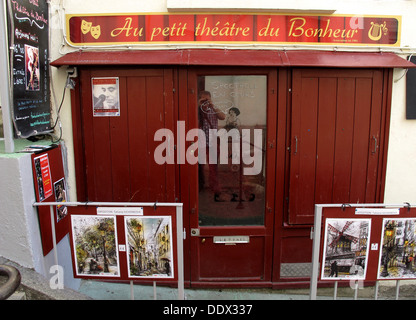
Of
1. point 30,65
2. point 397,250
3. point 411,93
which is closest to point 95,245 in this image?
point 30,65

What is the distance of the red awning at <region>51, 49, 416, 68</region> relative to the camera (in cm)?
344

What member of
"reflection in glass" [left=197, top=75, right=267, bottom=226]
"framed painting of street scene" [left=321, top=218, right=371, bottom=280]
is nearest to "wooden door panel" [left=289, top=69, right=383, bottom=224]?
"reflection in glass" [left=197, top=75, right=267, bottom=226]

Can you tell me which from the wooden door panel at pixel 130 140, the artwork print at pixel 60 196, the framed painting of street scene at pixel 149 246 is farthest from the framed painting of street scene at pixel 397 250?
the artwork print at pixel 60 196

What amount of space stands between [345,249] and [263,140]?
152cm

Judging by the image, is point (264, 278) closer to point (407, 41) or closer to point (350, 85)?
point (350, 85)

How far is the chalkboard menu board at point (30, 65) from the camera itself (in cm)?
282

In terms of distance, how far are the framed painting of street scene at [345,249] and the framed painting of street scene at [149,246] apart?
138 cm

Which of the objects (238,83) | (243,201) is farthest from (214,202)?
(238,83)

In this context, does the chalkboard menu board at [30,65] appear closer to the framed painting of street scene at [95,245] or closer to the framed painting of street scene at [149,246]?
the framed painting of street scene at [95,245]

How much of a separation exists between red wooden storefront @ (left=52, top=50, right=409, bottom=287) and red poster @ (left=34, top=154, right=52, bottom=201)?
0.51 m

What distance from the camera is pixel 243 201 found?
388 centimetres

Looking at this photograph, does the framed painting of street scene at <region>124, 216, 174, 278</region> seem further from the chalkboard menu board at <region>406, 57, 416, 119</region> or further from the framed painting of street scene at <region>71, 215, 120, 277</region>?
the chalkboard menu board at <region>406, 57, 416, 119</region>

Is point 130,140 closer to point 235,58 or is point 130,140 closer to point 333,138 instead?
point 235,58

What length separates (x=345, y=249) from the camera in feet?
9.11
